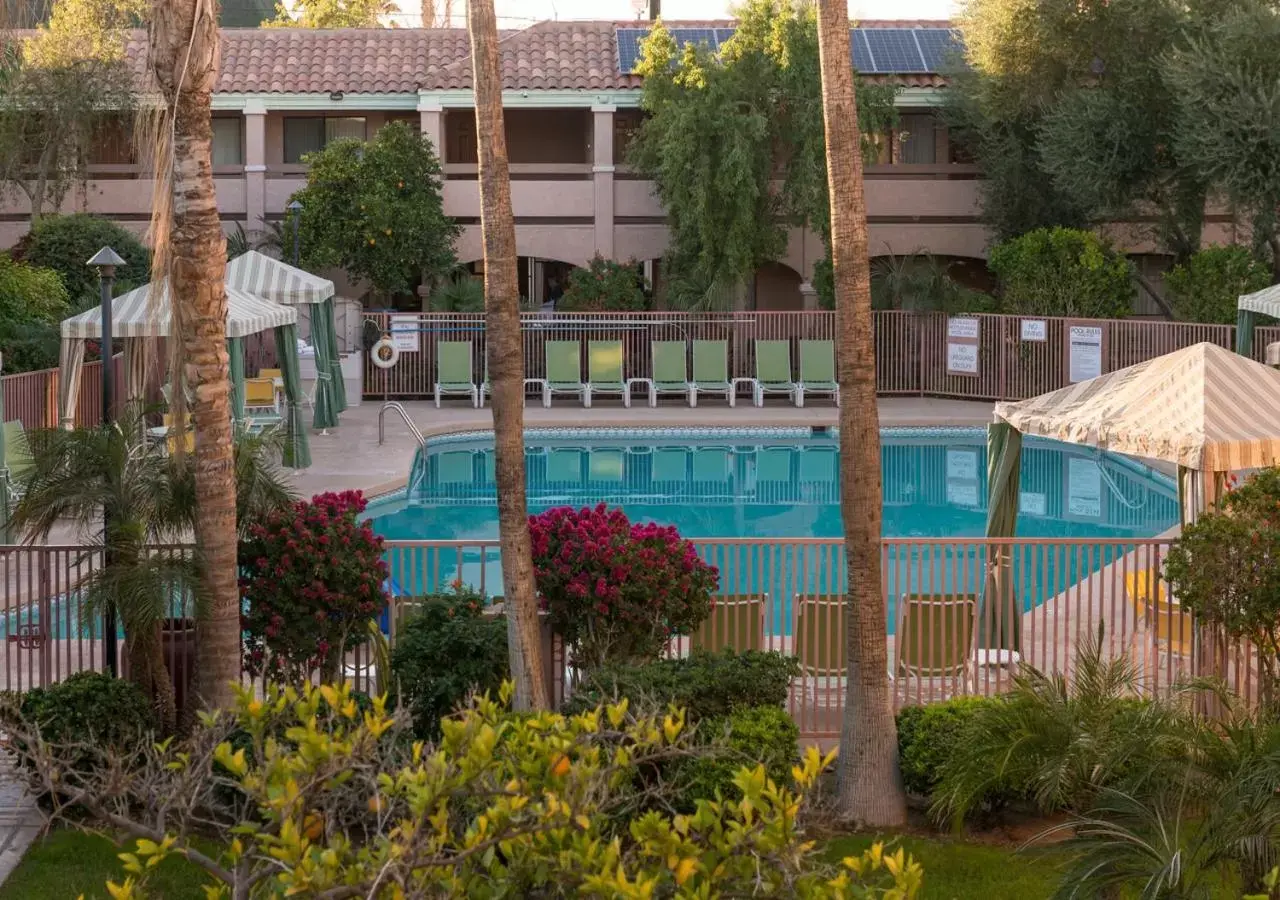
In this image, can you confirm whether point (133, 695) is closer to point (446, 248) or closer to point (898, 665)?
point (898, 665)

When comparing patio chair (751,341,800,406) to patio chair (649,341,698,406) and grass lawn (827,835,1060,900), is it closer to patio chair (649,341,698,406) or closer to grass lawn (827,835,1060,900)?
patio chair (649,341,698,406)

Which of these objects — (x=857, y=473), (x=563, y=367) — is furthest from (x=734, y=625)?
(x=563, y=367)

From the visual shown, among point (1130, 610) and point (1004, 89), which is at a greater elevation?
point (1004, 89)

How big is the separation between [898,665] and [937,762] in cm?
135

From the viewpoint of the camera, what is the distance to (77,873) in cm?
816

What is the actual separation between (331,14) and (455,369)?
84.8 ft

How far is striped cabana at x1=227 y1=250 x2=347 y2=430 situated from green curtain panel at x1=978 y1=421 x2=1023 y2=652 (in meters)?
12.3

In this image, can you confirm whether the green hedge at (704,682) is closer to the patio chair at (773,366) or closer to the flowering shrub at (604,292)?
the patio chair at (773,366)

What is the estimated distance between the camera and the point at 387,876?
4.61m

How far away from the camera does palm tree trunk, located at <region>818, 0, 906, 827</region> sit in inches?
350

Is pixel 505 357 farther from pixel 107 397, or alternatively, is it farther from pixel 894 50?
pixel 894 50

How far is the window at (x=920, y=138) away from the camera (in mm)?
33312

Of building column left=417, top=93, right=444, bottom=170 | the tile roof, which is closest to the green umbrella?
building column left=417, top=93, right=444, bottom=170

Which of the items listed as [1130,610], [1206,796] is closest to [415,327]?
[1130,610]
